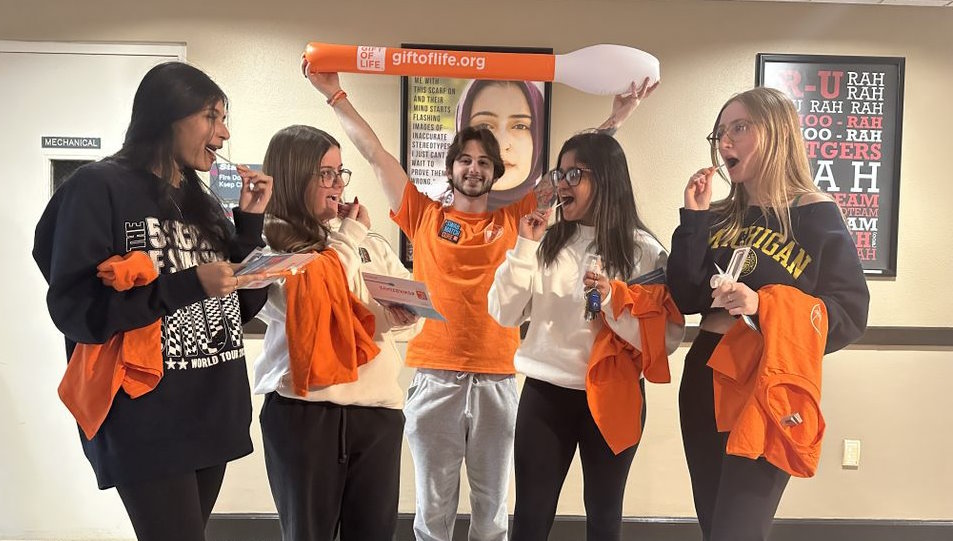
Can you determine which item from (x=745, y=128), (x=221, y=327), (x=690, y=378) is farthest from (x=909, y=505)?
(x=221, y=327)

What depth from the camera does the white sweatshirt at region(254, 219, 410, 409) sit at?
184 centimetres

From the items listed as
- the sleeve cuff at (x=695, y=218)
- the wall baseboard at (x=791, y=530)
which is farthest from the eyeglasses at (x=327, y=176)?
the wall baseboard at (x=791, y=530)

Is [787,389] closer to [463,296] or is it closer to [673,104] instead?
[463,296]

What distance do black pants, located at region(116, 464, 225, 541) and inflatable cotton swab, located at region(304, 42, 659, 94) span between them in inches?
50.6

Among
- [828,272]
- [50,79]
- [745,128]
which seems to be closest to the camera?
[828,272]

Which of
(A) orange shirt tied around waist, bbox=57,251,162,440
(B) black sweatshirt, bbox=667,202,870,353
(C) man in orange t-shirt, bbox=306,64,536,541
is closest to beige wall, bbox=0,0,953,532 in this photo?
(C) man in orange t-shirt, bbox=306,64,536,541

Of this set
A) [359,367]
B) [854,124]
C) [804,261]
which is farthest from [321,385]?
[854,124]

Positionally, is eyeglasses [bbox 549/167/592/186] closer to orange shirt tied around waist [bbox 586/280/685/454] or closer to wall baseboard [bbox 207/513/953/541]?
orange shirt tied around waist [bbox 586/280/685/454]

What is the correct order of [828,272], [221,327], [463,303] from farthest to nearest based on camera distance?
[463,303], [828,272], [221,327]

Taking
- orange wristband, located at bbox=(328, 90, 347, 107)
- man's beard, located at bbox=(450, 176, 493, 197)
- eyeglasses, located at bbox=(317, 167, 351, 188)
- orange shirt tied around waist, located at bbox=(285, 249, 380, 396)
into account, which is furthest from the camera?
man's beard, located at bbox=(450, 176, 493, 197)

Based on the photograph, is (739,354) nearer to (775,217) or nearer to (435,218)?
(775,217)

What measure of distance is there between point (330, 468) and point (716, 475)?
102cm

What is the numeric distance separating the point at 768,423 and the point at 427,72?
4.50 feet

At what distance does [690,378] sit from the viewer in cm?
192
